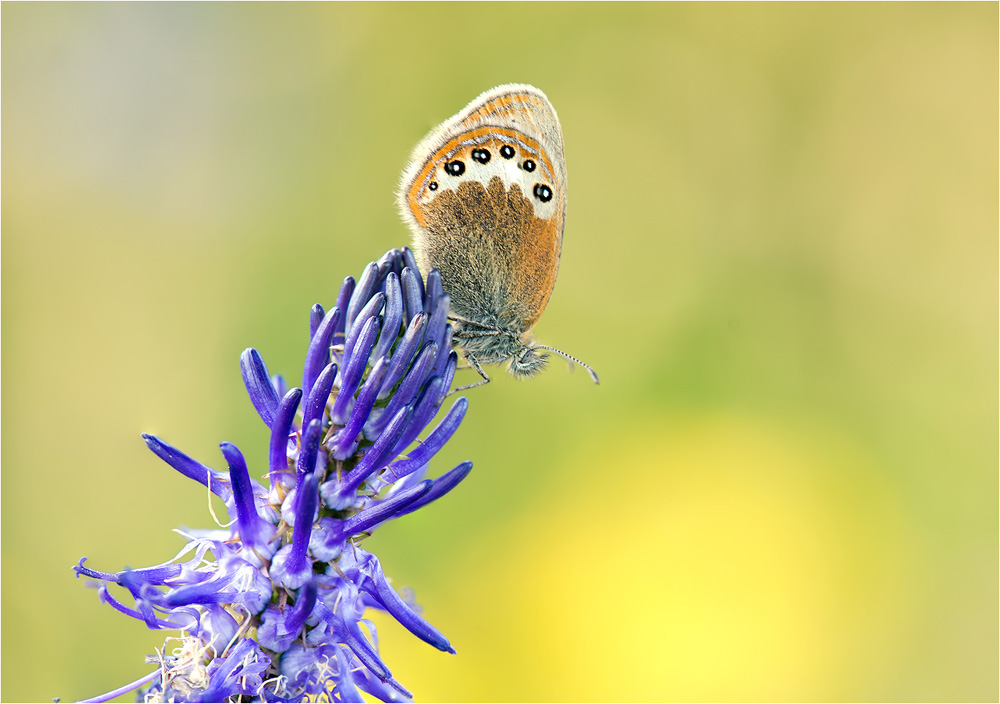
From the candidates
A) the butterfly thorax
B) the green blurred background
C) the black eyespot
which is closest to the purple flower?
the butterfly thorax

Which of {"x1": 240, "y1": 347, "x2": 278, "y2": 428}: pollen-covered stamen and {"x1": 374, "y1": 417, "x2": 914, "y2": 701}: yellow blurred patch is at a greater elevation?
{"x1": 374, "y1": 417, "x2": 914, "y2": 701}: yellow blurred patch

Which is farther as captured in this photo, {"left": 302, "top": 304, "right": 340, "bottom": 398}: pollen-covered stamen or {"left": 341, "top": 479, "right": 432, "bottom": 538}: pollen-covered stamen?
{"left": 302, "top": 304, "right": 340, "bottom": 398}: pollen-covered stamen

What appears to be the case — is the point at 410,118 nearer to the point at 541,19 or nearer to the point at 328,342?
the point at 541,19

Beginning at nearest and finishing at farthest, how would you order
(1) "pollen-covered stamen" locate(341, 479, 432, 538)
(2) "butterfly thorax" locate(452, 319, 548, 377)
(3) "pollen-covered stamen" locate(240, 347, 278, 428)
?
(1) "pollen-covered stamen" locate(341, 479, 432, 538)
(3) "pollen-covered stamen" locate(240, 347, 278, 428)
(2) "butterfly thorax" locate(452, 319, 548, 377)

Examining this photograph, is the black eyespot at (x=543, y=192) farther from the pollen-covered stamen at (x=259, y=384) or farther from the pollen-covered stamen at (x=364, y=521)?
the pollen-covered stamen at (x=364, y=521)

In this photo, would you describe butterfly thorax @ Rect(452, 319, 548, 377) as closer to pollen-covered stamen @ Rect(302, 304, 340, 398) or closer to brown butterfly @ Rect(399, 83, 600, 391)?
brown butterfly @ Rect(399, 83, 600, 391)

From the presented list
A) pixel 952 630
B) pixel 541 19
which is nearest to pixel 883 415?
pixel 952 630


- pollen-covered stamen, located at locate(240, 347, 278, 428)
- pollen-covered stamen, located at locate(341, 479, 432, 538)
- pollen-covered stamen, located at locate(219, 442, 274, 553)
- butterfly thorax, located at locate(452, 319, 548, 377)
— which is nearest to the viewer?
pollen-covered stamen, located at locate(219, 442, 274, 553)

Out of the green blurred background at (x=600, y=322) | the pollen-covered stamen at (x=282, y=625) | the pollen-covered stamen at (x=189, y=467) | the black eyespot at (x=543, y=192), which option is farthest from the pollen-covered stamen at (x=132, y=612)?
the green blurred background at (x=600, y=322)

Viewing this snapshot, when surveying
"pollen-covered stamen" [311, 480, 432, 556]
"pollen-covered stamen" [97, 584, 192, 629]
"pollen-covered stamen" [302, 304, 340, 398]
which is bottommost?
"pollen-covered stamen" [97, 584, 192, 629]
